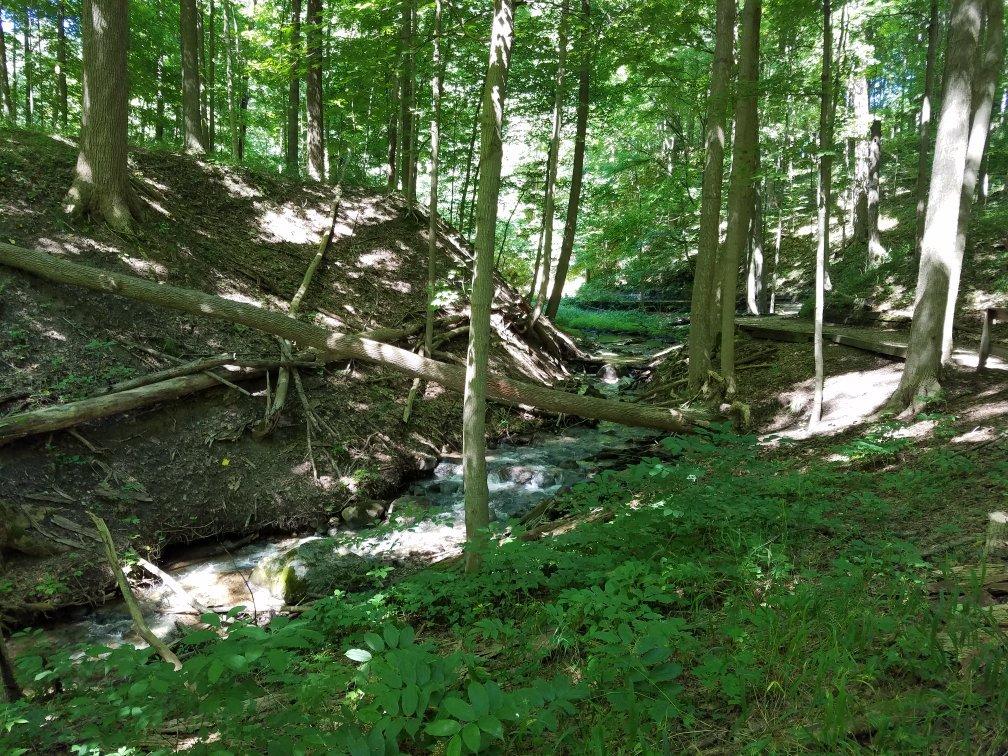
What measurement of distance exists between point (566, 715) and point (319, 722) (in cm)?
106

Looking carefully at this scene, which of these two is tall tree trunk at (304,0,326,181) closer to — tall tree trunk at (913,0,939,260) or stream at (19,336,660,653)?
stream at (19,336,660,653)

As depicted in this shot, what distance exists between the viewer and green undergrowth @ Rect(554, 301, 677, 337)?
22.8 meters

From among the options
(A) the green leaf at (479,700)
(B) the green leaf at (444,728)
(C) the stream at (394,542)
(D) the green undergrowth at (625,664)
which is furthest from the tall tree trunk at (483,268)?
(B) the green leaf at (444,728)

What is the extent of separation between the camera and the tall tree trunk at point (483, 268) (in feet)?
14.4

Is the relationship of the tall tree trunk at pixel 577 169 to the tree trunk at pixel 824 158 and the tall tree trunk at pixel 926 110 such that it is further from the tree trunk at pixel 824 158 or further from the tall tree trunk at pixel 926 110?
the tall tree trunk at pixel 926 110

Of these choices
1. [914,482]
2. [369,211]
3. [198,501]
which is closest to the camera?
[914,482]

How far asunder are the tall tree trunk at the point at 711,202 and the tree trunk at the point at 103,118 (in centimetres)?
888

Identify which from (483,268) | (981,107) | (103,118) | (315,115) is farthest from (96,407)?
(981,107)

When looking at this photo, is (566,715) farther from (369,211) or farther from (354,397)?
(369,211)

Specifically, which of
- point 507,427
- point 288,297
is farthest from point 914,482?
point 288,297

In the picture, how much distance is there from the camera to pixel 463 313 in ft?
37.8

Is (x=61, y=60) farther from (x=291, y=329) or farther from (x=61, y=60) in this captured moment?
(x=291, y=329)

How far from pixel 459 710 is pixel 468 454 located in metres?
2.89

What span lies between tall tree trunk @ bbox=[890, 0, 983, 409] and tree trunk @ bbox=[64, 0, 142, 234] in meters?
11.0
